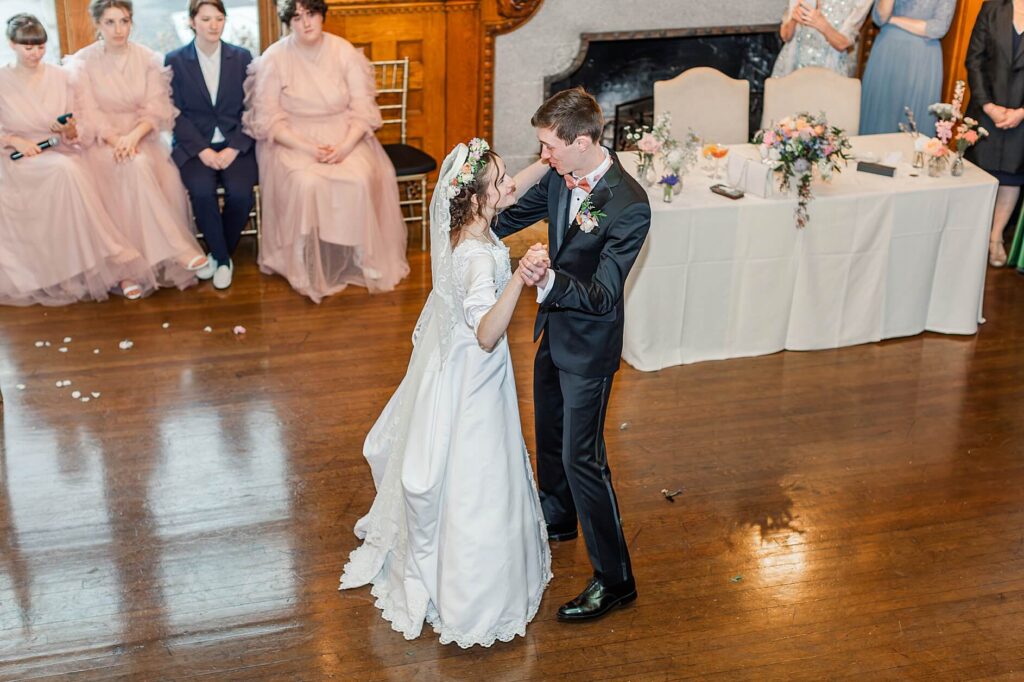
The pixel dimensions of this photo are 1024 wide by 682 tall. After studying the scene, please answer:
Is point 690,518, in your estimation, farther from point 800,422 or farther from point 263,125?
point 263,125

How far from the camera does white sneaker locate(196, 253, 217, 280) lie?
21.0 ft

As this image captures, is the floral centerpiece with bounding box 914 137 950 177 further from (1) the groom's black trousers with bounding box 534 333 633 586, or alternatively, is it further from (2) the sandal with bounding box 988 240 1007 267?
(1) the groom's black trousers with bounding box 534 333 633 586

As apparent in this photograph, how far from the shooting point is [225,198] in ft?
21.3

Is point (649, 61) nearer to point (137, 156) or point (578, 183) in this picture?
point (137, 156)

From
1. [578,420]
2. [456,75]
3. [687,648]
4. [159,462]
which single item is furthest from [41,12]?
[687,648]

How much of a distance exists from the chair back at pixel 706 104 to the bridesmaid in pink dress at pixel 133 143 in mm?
2624

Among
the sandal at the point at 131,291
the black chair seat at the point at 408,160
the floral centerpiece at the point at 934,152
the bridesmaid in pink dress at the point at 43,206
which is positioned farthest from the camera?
the black chair seat at the point at 408,160

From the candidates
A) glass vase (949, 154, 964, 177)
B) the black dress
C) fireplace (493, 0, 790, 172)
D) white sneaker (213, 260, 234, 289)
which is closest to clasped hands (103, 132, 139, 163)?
white sneaker (213, 260, 234, 289)

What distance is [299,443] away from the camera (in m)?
4.72

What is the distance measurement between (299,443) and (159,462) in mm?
537

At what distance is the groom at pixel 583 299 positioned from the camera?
3.27 meters

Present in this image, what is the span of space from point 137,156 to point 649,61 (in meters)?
3.32

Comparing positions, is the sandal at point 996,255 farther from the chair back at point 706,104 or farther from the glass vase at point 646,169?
the glass vase at point 646,169

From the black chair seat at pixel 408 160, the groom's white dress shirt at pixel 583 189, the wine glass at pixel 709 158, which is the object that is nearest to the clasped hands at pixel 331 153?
the black chair seat at pixel 408 160
